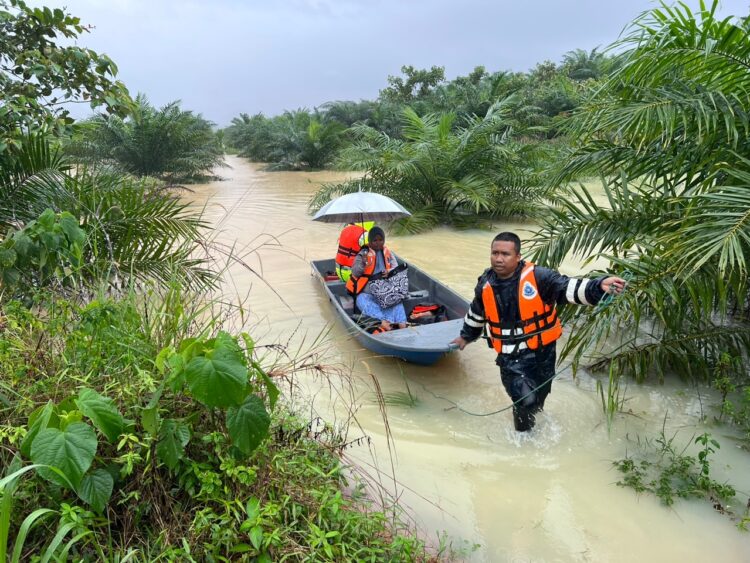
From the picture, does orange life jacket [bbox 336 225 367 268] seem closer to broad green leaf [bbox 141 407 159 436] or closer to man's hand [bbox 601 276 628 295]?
man's hand [bbox 601 276 628 295]

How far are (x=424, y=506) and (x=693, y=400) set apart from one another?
8.59ft

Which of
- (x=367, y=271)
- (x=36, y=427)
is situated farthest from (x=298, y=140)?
(x=36, y=427)

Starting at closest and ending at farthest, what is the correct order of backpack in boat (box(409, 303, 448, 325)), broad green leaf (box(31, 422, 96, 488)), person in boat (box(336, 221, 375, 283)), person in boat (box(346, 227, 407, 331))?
broad green leaf (box(31, 422, 96, 488)) → person in boat (box(346, 227, 407, 331)) → backpack in boat (box(409, 303, 448, 325)) → person in boat (box(336, 221, 375, 283))

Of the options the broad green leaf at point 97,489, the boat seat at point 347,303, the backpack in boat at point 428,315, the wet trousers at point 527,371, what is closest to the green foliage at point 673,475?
the wet trousers at point 527,371

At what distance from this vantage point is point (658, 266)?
306 cm

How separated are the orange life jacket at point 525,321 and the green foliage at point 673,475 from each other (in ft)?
3.44

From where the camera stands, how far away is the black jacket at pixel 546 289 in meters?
3.12

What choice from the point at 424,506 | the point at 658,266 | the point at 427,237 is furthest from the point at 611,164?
the point at 427,237

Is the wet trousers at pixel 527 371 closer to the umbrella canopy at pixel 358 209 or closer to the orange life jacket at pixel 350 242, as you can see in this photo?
the orange life jacket at pixel 350 242

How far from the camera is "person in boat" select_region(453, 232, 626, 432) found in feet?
10.6

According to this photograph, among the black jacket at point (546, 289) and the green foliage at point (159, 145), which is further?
the green foliage at point (159, 145)

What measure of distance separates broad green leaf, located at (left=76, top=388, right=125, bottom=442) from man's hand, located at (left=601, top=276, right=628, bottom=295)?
268 centimetres

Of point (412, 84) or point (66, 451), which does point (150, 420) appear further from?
point (412, 84)

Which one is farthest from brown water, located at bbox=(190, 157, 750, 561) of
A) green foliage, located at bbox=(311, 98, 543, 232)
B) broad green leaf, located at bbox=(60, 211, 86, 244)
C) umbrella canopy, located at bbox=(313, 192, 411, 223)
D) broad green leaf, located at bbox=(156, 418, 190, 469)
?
green foliage, located at bbox=(311, 98, 543, 232)
